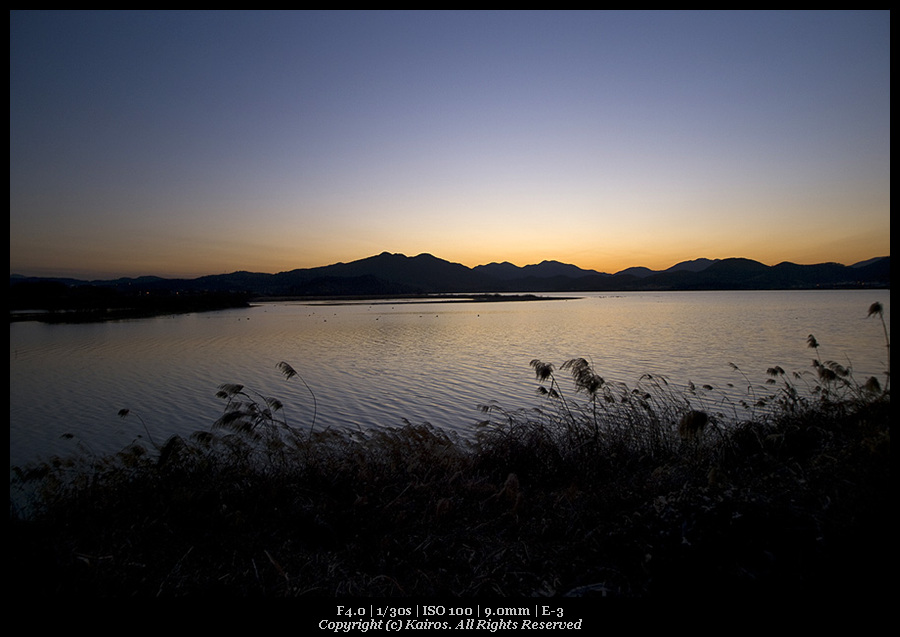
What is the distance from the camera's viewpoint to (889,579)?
3088 millimetres

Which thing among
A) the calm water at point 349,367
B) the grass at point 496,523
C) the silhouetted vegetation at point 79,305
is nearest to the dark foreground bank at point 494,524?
→ the grass at point 496,523

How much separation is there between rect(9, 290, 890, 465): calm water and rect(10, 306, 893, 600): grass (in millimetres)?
5032

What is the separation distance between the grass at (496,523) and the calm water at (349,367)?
16.5 feet

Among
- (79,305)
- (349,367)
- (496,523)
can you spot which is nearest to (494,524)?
A: (496,523)

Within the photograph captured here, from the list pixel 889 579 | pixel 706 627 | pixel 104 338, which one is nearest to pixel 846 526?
pixel 889 579

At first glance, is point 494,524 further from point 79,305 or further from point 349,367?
point 79,305

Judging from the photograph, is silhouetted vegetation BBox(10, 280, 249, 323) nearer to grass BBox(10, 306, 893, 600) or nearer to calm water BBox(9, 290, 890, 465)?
calm water BBox(9, 290, 890, 465)

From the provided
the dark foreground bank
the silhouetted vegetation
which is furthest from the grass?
the silhouetted vegetation

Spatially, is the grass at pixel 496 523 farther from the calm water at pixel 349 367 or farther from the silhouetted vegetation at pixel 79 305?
the silhouetted vegetation at pixel 79 305

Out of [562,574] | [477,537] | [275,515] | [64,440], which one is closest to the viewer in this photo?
[562,574]

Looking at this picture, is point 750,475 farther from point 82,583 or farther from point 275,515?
point 82,583

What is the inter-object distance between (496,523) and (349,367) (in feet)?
51.9

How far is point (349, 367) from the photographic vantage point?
783 inches

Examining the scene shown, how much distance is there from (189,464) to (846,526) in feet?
22.6
